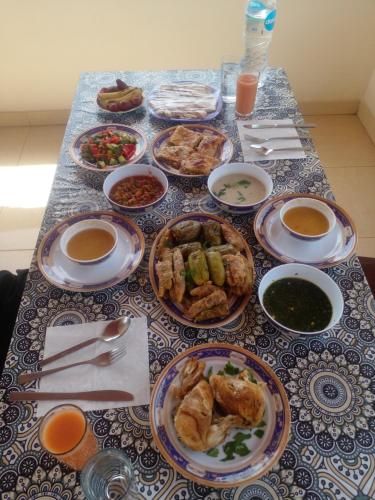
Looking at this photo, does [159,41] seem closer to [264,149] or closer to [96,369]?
[264,149]

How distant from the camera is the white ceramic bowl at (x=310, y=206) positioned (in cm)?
132

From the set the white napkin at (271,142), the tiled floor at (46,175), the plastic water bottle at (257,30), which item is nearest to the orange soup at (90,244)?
the white napkin at (271,142)

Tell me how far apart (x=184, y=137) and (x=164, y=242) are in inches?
28.4

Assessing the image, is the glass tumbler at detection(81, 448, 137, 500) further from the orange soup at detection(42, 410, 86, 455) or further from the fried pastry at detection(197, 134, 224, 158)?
the fried pastry at detection(197, 134, 224, 158)

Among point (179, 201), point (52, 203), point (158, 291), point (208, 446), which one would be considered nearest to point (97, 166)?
point (52, 203)

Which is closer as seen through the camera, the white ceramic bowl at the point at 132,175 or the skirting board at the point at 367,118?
the white ceramic bowl at the point at 132,175

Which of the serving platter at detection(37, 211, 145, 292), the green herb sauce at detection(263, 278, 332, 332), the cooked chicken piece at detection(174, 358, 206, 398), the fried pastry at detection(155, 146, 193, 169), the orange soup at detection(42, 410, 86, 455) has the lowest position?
the orange soup at detection(42, 410, 86, 455)

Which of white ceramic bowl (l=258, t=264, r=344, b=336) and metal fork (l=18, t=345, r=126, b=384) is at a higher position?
white ceramic bowl (l=258, t=264, r=344, b=336)

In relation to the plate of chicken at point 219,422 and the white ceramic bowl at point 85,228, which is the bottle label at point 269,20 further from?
the plate of chicken at point 219,422

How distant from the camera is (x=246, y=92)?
1.94 meters

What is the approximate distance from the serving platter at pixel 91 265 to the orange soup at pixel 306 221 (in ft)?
1.85

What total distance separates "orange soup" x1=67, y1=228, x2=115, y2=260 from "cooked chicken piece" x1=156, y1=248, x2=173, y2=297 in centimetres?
20

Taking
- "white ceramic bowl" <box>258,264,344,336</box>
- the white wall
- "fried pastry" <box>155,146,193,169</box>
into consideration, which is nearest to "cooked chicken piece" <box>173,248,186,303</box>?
"white ceramic bowl" <box>258,264,344,336</box>

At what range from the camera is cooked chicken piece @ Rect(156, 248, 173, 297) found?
1.23 m
